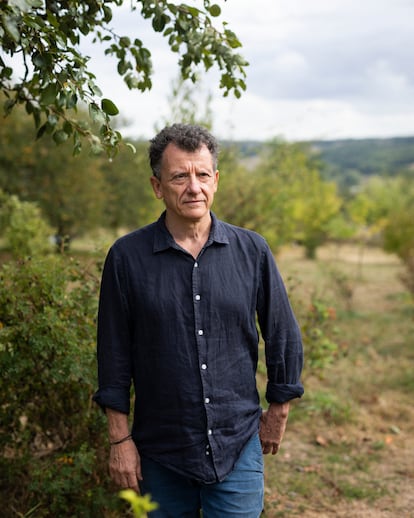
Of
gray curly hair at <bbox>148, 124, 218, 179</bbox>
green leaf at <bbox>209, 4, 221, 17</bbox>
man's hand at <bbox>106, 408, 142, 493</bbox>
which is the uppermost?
green leaf at <bbox>209, 4, 221, 17</bbox>

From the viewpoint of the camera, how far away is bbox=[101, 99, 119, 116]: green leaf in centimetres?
231

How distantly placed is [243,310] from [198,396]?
0.38 meters

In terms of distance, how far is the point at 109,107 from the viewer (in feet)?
7.60

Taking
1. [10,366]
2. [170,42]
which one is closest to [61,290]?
[10,366]

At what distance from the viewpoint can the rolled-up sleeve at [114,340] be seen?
233cm

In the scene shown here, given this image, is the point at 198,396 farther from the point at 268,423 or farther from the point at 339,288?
the point at 339,288

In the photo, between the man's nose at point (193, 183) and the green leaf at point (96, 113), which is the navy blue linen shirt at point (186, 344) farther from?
the green leaf at point (96, 113)

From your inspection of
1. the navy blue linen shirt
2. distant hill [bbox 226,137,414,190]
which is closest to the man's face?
the navy blue linen shirt

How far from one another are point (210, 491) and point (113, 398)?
20.8 inches

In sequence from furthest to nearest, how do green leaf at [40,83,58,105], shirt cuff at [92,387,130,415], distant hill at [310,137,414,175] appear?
distant hill at [310,137,414,175]
shirt cuff at [92,387,130,415]
green leaf at [40,83,58,105]

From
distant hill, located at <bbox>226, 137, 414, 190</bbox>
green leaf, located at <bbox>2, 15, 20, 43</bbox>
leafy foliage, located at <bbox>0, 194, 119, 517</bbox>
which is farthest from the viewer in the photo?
distant hill, located at <bbox>226, 137, 414, 190</bbox>

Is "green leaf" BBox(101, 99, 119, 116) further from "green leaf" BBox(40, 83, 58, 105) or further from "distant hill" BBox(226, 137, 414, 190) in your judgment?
"distant hill" BBox(226, 137, 414, 190)

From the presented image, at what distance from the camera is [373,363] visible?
8.41 m

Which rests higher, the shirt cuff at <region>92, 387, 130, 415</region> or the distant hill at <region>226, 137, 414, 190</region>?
the distant hill at <region>226, 137, 414, 190</region>
